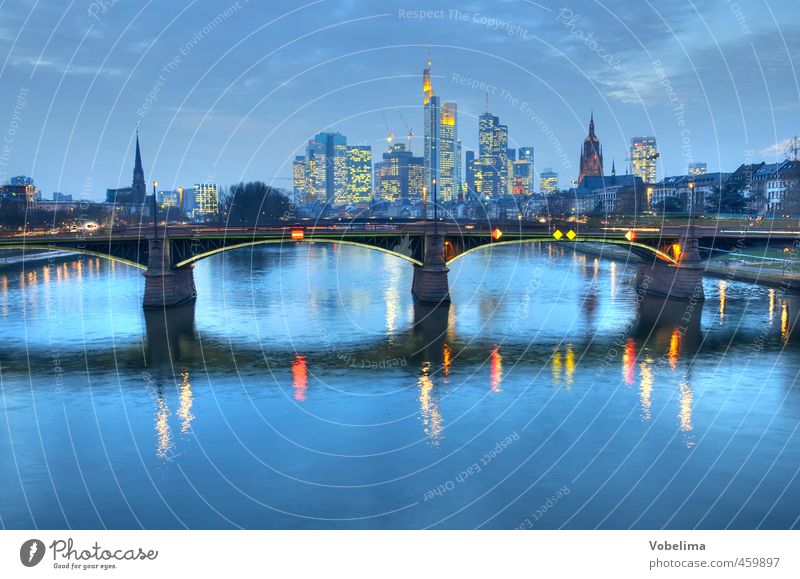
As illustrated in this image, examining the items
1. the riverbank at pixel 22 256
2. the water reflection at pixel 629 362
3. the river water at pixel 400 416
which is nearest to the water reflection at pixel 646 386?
the river water at pixel 400 416

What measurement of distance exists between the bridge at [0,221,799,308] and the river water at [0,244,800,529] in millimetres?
4410

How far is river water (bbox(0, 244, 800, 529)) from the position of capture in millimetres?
30188

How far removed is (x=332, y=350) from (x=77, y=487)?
95.1 feet

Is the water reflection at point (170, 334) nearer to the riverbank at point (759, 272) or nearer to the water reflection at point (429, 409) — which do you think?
the water reflection at point (429, 409)

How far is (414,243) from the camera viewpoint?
85500 mm

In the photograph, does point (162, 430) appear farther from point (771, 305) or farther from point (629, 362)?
point (771, 305)

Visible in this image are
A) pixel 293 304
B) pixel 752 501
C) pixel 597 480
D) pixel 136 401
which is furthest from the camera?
pixel 293 304

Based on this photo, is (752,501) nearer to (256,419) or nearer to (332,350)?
(256,419)

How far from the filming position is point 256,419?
4172cm

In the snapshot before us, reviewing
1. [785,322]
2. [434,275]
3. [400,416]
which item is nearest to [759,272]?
[785,322]

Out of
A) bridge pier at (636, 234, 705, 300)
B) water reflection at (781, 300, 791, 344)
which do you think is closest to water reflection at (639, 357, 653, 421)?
water reflection at (781, 300, 791, 344)

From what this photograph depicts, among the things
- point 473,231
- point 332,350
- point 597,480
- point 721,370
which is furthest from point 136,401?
point 473,231

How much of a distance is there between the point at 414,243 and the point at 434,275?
4.77m

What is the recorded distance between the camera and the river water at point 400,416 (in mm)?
30188
